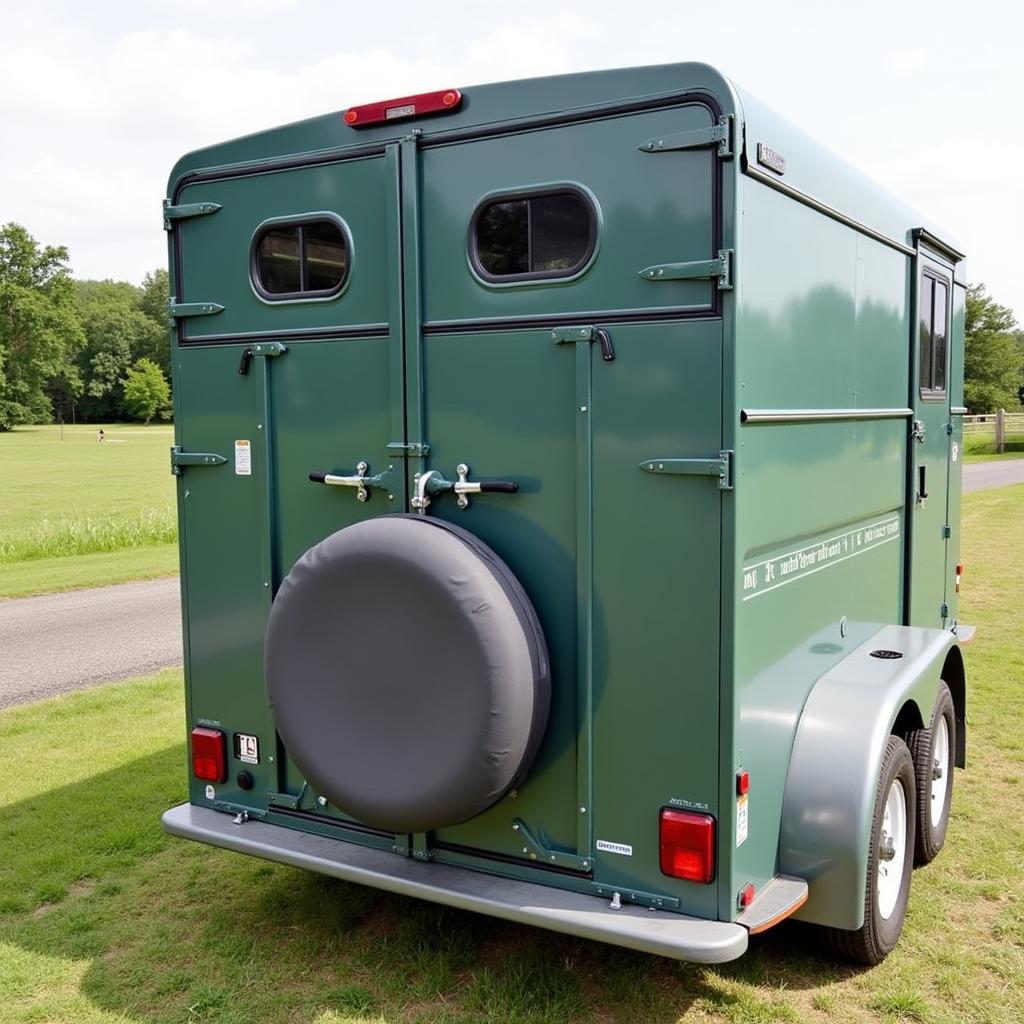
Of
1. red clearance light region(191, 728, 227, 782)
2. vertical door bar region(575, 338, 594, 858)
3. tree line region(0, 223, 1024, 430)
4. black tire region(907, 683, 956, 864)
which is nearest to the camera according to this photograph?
vertical door bar region(575, 338, 594, 858)

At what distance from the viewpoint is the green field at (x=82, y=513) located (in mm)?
13578

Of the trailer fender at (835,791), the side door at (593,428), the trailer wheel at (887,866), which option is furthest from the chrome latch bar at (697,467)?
the trailer wheel at (887,866)

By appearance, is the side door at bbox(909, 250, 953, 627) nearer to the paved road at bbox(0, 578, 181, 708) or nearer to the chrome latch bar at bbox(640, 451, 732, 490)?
the chrome latch bar at bbox(640, 451, 732, 490)

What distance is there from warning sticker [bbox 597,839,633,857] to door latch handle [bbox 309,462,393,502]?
1419 millimetres

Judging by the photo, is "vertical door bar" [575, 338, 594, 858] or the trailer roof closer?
the trailer roof

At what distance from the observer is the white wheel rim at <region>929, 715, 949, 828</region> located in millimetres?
4824

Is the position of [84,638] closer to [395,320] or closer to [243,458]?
[243,458]

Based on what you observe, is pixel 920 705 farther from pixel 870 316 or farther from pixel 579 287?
pixel 579 287

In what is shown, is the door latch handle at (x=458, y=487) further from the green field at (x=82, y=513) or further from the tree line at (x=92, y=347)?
the tree line at (x=92, y=347)

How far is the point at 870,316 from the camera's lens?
4.61 m

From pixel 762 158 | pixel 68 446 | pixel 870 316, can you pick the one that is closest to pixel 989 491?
pixel 870 316

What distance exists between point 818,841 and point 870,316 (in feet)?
7.46

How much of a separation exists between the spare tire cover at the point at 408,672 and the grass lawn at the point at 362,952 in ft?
2.45

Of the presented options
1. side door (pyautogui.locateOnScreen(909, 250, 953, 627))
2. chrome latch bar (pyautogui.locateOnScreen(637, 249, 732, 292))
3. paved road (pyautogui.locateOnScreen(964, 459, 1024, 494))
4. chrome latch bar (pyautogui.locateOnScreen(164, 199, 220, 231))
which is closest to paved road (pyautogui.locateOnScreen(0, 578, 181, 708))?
chrome latch bar (pyautogui.locateOnScreen(164, 199, 220, 231))
